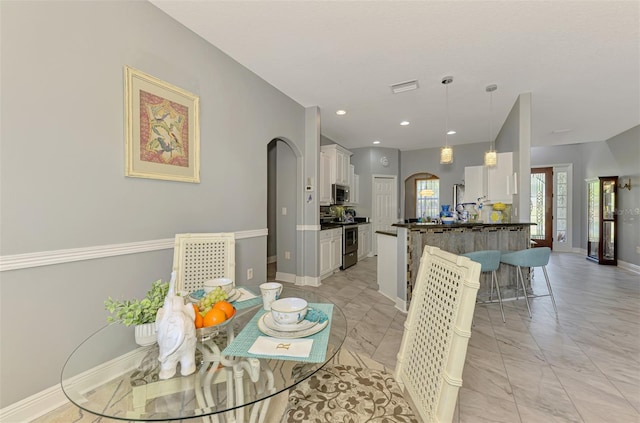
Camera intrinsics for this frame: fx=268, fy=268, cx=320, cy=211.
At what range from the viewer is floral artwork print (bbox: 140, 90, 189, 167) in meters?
2.03

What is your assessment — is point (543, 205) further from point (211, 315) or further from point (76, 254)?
point (76, 254)

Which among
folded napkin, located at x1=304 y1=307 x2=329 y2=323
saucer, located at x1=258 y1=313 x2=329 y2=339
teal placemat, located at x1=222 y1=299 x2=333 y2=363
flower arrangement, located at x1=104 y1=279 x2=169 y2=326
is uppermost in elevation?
flower arrangement, located at x1=104 y1=279 x2=169 y2=326

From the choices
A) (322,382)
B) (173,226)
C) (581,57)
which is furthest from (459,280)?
(581,57)

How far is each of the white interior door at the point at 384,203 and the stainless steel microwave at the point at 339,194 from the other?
1105 millimetres

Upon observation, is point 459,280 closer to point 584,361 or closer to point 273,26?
point 584,361

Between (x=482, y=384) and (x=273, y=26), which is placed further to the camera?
(x=273, y=26)

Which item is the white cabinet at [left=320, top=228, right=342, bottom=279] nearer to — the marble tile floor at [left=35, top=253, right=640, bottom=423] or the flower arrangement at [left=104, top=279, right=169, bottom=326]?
the marble tile floor at [left=35, top=253, right=640, bottom=423]

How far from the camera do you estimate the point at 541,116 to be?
4.45m

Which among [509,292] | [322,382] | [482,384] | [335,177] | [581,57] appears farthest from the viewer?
[335,177]

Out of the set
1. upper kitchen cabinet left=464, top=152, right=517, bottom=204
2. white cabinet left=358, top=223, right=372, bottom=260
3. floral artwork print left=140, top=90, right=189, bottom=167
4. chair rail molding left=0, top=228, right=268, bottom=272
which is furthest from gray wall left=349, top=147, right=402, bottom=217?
chair rail molding left=0, top=228, right=268, bottom=272

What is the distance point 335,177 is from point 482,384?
394 cm

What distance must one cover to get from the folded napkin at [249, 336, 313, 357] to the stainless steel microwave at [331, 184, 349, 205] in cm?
434

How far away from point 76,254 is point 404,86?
3.56 m

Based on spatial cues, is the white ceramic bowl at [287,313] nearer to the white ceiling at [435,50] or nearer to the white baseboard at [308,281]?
the white ceiling at [435,50]
